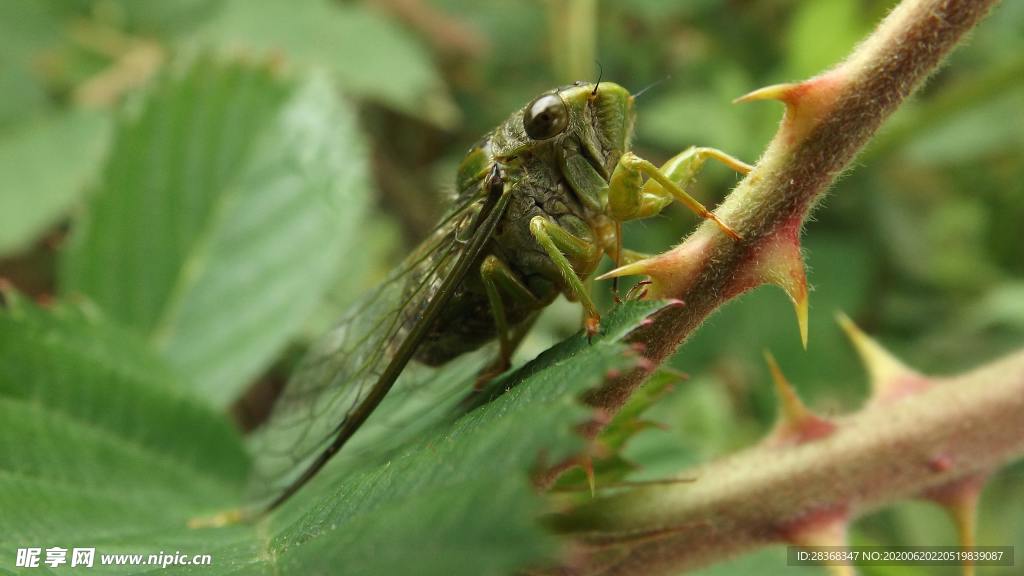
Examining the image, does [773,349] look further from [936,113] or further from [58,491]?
[58,491]

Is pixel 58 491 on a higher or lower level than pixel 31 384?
lower

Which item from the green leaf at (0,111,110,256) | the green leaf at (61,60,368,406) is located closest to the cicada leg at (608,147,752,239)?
the green leaf at (61,60,368,406)

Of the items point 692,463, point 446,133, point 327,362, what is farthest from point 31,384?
point 446,133

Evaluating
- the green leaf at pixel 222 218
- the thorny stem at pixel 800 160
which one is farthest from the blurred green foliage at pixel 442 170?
the thorny stem at pixel 800 160

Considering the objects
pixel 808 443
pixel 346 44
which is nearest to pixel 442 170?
pixel 346 44

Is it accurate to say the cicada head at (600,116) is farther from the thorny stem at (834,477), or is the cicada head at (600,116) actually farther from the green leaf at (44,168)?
the green leaf at (44,168)

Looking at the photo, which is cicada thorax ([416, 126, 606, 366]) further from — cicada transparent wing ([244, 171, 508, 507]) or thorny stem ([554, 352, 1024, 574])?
thorny stem ([554, 352, 1024, 574])

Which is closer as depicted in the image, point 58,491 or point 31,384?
point 58,491
